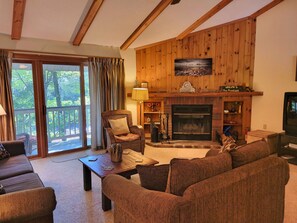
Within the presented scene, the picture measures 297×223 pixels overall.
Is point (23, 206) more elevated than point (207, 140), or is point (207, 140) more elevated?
point (23, 206)

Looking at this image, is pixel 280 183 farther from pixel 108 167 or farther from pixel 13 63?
pixel 13 63

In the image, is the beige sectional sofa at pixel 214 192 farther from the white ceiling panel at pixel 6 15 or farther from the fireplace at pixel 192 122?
the fireplace at pixel 192 122

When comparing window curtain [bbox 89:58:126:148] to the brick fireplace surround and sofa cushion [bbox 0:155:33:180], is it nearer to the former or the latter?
the brick fireplace surround

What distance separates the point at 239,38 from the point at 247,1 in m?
1.08

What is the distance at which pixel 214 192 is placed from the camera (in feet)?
5.10

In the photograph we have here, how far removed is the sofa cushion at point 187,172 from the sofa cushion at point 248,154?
0.25m

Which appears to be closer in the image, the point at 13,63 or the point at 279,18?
the point at 13,63

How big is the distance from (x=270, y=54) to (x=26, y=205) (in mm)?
5255

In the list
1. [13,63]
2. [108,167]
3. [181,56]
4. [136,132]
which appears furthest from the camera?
[181,56]

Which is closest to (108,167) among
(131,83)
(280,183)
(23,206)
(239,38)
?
(23,206)

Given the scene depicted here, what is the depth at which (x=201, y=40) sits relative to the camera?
18.0ft

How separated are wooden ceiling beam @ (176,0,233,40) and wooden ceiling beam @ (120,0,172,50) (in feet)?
3.75

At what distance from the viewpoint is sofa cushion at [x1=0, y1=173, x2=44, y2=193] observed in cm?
218

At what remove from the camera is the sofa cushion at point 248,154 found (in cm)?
185
